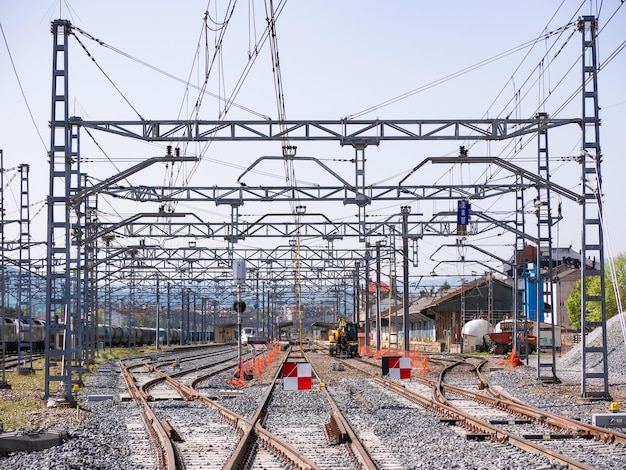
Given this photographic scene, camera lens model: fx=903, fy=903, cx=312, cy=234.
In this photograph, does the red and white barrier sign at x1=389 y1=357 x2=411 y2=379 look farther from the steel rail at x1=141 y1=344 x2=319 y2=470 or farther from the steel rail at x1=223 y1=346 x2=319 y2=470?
the steel rail at x1=223 y1=346 x2=319 y2=470

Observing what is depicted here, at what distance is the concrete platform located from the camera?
1382 cm

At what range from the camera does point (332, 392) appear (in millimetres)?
25641

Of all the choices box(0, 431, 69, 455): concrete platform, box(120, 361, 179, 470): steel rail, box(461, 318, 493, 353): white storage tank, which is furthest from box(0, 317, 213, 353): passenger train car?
box(0, 431, 69, 455): concrete platform

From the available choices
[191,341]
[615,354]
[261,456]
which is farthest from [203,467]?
[191,341]

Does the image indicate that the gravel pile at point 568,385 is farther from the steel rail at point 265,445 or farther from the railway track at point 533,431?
the steel rail at point 265,445

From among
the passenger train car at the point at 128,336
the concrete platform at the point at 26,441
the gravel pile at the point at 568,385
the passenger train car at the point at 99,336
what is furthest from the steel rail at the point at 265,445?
the passenger train car at the point at 128,336

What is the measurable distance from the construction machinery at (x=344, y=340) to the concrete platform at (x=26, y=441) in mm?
40290

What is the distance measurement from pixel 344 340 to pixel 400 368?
30224 mm

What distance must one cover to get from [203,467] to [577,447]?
18.7 feet

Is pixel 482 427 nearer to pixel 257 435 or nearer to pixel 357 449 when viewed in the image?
pixel 357 449

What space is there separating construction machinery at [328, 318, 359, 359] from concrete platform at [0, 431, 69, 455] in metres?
40.3

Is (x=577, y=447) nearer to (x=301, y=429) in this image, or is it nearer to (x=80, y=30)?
(x=301, y=429)

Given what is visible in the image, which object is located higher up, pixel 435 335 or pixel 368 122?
pixel 368 122

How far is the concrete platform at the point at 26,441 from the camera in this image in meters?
13.8
